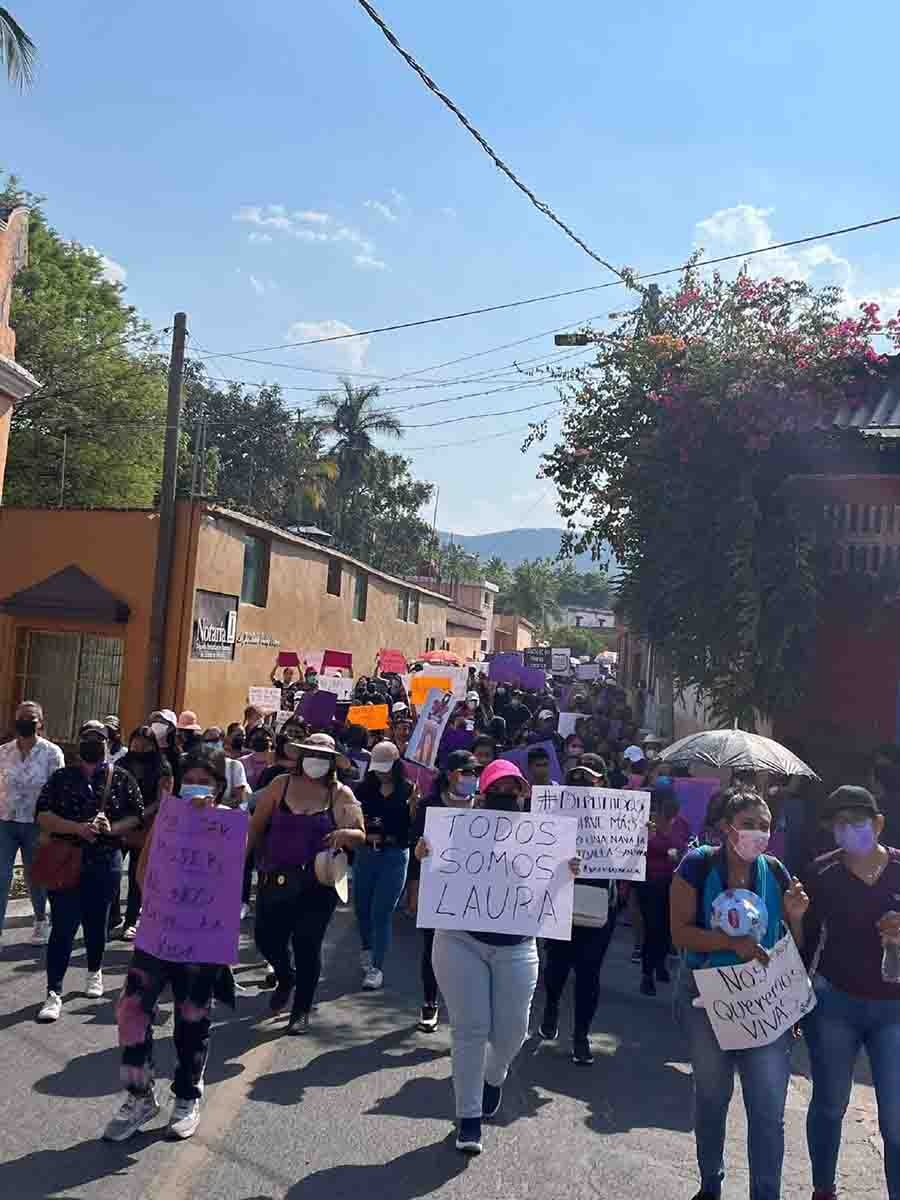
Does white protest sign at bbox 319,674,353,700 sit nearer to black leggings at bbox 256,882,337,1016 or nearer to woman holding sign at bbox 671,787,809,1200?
black leggings at bbox 256,882,337,1016

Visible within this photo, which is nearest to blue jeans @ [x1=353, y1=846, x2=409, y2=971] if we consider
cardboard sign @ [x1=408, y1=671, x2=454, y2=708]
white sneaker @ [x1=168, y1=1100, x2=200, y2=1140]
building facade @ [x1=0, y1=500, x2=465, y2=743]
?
white sneaker @ [x1=168, y1=1100, x2=200, y2=1140]

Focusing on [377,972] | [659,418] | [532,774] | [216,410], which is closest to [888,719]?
[659,418]

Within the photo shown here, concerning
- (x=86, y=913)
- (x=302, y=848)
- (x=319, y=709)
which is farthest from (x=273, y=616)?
(x=302, y=848)

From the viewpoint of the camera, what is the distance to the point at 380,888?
820 centimetres

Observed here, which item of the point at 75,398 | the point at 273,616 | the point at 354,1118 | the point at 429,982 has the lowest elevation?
the point at 354,1118

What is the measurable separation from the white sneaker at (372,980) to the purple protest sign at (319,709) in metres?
6.74

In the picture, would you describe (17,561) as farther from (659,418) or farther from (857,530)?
(857,530)

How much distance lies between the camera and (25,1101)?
18.0 feet

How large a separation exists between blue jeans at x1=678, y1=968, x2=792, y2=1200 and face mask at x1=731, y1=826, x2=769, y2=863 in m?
0.54

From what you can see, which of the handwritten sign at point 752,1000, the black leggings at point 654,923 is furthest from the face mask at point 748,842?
the black leggings at point 654,923

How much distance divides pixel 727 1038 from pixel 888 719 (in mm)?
9330

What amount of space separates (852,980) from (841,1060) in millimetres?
Result: 330

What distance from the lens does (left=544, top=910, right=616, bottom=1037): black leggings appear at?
686 cm

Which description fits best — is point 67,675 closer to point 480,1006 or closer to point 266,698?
point 266,698
